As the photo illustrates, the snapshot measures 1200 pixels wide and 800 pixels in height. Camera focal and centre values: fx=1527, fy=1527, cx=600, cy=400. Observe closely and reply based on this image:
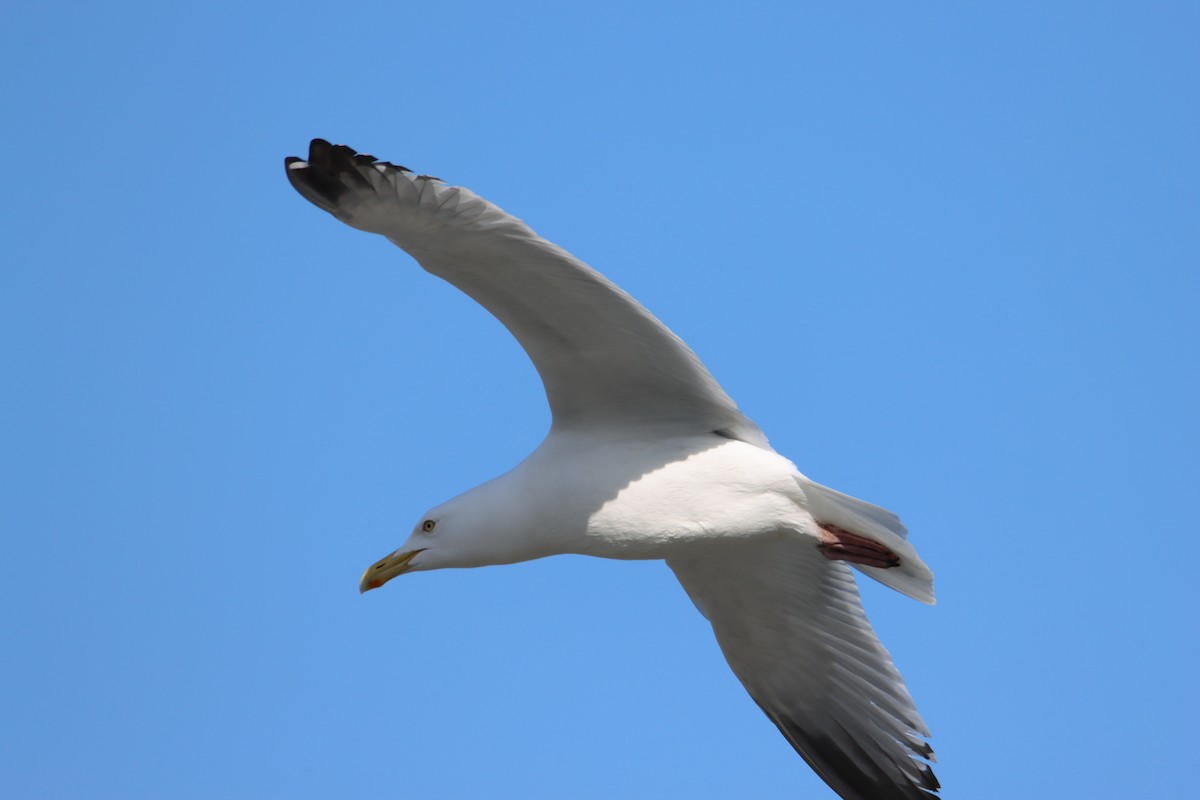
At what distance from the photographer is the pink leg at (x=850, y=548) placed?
8031 mm

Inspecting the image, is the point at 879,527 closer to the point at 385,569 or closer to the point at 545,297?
the point at 545,297

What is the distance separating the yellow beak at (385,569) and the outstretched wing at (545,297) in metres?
1.09

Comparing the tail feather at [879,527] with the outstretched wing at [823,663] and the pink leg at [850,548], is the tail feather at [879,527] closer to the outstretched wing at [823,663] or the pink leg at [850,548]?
the pink leg at [850,548]

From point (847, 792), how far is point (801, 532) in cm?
202

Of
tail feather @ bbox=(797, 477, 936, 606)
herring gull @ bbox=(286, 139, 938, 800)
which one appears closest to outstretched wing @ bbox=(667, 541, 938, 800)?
herring gull @ bbox=(286, 139, 938, 800)

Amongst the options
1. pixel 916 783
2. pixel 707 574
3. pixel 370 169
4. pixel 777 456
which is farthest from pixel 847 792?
pixel 370 169

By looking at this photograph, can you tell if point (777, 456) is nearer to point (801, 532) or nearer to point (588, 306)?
point (801, 532)

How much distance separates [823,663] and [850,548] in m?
1.15

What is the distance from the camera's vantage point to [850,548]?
26.4 feet

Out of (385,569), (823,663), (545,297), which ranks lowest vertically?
(823,663)

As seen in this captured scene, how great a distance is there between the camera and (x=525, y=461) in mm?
8008

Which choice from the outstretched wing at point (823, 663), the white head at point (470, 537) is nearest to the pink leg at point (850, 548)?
the outstretched wing at point (823, 663)

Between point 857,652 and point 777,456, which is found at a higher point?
point 777,456

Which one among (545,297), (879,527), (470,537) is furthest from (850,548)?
(545,297)
